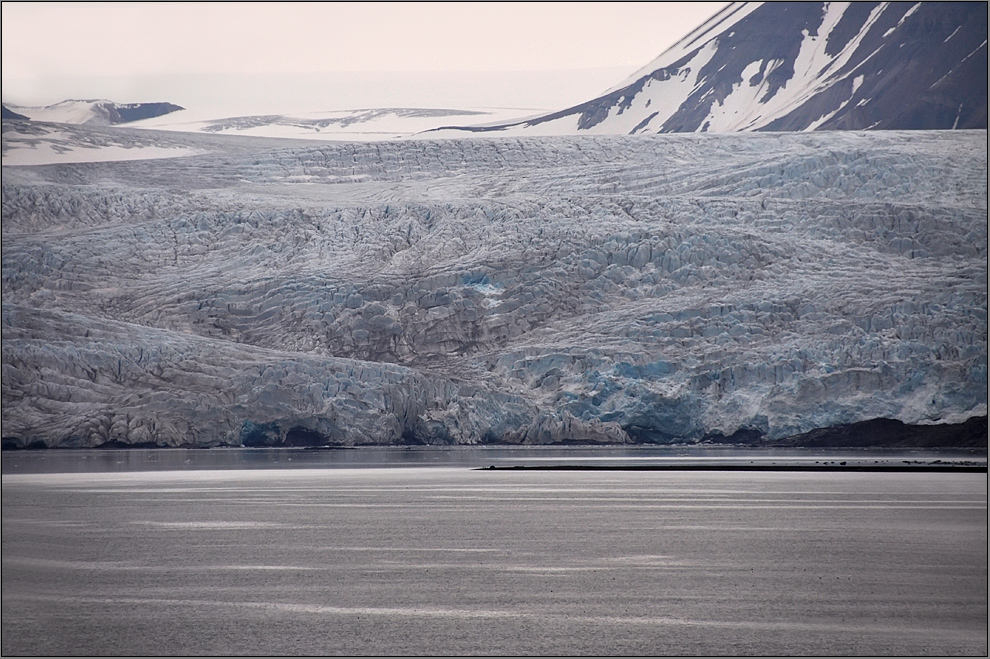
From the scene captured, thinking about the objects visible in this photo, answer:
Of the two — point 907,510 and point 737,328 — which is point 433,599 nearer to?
point 907,510

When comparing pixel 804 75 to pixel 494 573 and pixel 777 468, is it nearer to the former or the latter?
pixel 777 468

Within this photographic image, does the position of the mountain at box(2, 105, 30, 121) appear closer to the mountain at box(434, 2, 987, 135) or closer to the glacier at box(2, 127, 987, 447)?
the glacier at box(2, 127, 987, 447)

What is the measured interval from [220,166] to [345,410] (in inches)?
604

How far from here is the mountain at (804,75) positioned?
4778 centimetres

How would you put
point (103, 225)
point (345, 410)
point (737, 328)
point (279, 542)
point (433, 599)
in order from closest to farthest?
1. point (433, 599)
2. point (279, 542)
3. point (345, 410)
4. point (737, 328)
5. point (103, 225)

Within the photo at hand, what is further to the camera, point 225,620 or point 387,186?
→ point 387,186

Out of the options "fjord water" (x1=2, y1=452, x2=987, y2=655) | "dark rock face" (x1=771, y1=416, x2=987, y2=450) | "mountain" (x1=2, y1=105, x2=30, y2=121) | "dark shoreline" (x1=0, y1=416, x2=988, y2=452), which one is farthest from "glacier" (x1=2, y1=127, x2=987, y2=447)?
Answer: "fjord water" (x1=2, y1=452, x2=987, y2=655)

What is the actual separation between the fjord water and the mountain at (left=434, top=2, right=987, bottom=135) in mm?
38429

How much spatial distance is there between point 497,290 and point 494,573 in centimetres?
2105

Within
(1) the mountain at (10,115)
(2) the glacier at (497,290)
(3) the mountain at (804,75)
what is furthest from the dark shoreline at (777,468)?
(3) the mountain at (804,75)

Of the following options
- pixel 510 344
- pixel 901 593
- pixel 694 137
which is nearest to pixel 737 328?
pixel 510 344

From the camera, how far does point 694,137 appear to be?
35.4 meters

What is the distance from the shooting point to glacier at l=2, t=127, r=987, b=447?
23.3 metres

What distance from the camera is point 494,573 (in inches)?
288
